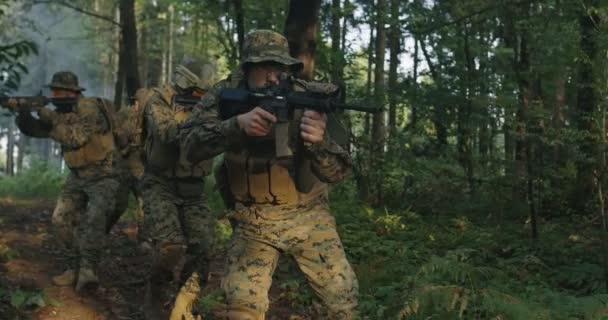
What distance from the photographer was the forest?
5738 mm

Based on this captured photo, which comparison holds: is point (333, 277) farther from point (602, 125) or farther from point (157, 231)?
point (602, 125)

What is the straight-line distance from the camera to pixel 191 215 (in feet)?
19.0

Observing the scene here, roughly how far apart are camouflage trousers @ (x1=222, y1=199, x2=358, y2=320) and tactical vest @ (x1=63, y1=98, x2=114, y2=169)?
3561 millimetres

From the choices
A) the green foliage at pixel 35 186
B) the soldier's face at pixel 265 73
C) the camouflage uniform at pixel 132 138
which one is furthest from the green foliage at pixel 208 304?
the green foliage at pixel 35 186

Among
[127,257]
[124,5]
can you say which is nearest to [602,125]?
Answer: [127,257]

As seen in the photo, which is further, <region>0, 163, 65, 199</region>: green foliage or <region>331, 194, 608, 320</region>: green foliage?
<region>0, 163, 65, 199</region>: green foliage

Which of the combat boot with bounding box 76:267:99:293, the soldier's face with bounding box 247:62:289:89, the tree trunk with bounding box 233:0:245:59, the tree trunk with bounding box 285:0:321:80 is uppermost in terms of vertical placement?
the tree trunk with bounding box 233:0:245:59

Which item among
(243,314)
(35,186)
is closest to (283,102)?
(243,314)

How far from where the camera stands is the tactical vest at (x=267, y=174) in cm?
388

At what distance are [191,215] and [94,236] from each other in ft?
4.99

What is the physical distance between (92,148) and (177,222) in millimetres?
2011

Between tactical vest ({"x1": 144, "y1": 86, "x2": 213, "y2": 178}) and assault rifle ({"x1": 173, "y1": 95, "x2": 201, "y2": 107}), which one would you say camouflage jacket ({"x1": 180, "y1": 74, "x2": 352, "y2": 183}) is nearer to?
tactical vest ({"x1": 144, "y1": 86, "x2": 213, "y2": 178})

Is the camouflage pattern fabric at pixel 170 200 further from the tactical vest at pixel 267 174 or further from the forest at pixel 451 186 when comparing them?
the tactical vest at pixel 267 174

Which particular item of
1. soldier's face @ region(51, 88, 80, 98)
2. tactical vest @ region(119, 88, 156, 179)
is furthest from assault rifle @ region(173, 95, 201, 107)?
soldier's face @ region(51, 88, 80, 98)
